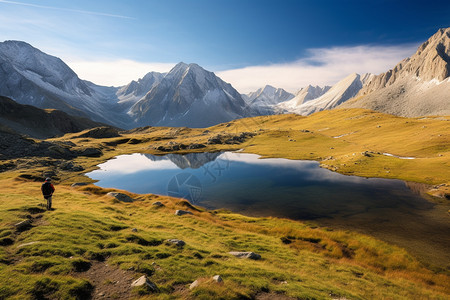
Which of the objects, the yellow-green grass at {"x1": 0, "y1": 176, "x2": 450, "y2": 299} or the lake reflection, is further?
the lake reflection

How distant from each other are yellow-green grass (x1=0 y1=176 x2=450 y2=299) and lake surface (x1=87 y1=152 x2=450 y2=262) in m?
7.63

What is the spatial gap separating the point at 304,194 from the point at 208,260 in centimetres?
3844

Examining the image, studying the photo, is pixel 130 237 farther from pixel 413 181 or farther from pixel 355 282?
pixel 413 181

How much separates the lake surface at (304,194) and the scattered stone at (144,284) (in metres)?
30.8

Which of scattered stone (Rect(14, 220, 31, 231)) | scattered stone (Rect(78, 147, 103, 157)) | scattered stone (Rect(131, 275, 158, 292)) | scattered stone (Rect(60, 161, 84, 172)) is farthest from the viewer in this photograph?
scattered stone (Rect(78, 147, 103, 157))

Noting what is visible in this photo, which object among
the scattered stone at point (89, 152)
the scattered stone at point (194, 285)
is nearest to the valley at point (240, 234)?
the scattered stone at point (194, 285)

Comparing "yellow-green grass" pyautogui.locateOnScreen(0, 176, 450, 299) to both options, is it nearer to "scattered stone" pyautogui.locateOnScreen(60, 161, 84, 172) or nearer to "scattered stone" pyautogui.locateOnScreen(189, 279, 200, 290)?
"scattered stone" pyautogui.locateOnScreen(189, 279, 200, 290)

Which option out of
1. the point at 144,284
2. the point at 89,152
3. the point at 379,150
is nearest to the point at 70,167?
the point at 89,152

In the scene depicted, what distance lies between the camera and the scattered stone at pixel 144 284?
12148 millimetres

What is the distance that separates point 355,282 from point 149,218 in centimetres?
2605

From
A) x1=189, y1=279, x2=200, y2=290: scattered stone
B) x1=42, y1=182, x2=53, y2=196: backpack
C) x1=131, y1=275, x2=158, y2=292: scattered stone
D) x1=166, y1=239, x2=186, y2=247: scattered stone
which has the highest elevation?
x1=42, y1=182, x2=53, y2=196: backpack

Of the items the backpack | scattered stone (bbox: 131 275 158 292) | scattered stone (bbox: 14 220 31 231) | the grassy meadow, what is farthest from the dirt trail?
the backpack

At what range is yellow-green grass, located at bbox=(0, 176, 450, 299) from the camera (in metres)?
12.5

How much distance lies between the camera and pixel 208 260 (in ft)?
56.0
